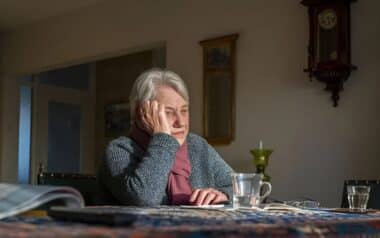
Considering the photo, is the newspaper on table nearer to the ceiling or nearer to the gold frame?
the gold frame

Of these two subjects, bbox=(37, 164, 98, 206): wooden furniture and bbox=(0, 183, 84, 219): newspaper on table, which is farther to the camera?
bbox=(37, 164, 98, 206): wooden furniture

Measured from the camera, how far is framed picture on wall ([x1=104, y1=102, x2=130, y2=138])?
6.31 metres

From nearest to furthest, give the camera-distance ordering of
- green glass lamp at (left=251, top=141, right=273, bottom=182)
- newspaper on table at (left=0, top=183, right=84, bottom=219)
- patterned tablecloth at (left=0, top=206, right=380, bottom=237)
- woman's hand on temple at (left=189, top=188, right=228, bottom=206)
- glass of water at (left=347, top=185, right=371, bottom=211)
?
1. patterned tablecloth at (left=0, top=206, right=380, bottom=237)
2. newspaper on table at (left=0, top=183, right=84, bottom=219)
3. glass of water at (left=347, top=185, right=371, bottom=211)
4. woman's hand on temple at (left=189, top=188, right=228, bottom=206)
5. green glass lamp at (left=251, top=141, right=273, bottom=182)

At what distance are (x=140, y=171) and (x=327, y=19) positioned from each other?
1.96 metres

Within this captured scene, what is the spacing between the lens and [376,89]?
10.5 ft

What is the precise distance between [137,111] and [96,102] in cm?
463

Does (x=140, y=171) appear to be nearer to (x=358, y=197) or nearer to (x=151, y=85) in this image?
(x=151, y=85)

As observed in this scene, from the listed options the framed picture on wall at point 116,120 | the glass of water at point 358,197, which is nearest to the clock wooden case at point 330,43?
the glass of water at point 358,197

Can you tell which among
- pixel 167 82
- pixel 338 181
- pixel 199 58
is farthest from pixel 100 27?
pixel 167 82

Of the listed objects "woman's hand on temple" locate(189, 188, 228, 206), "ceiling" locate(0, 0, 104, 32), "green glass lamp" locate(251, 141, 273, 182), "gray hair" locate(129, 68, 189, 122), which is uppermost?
"ceiling" locate(0, 0, 104, 32)

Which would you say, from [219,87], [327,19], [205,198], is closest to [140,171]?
[205,198]

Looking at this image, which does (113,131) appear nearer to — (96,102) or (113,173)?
(96,102)

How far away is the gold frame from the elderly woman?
5.45ft

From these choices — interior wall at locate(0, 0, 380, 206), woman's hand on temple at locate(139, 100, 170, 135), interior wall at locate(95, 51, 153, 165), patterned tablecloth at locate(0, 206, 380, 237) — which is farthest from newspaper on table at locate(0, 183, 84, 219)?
interior wall at locate(95, 51, 153, 165)
